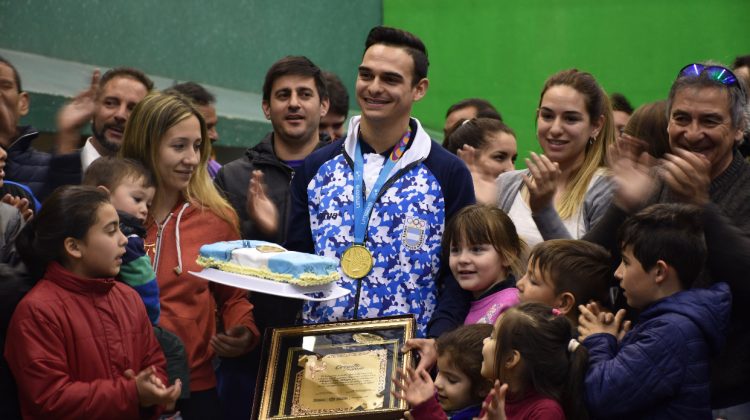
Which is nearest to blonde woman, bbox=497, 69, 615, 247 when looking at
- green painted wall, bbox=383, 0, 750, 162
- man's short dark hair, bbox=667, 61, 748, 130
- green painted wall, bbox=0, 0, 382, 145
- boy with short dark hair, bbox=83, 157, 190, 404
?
man's short dark hair, bbox=667, 61, 748, 130

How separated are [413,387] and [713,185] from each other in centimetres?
125

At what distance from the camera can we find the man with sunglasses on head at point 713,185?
3240 millimetres

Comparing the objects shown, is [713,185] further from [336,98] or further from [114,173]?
[336,98]

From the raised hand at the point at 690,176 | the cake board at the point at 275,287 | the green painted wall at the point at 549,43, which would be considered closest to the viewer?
the raised hand at the point at 690,176

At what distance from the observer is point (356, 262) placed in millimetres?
3875

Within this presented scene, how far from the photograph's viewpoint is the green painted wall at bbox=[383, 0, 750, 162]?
9375 mm

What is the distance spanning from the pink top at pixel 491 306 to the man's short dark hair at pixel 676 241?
0.68 m

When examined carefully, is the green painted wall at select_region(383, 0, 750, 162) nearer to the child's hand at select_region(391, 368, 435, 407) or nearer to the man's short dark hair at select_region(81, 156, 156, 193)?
the man's short dark hair at select_region(81, 156, 156, 193)

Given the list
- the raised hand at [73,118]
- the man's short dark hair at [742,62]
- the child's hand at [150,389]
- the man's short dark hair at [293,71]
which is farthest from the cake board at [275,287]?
the man's short dark hair at [742,62]

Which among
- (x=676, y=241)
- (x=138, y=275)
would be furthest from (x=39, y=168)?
(x=676, y=241)

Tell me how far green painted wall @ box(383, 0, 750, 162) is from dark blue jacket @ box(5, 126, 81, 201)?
617 centimetres

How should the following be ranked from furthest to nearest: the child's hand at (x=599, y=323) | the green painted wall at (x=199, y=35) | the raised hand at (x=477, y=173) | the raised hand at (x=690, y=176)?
the green painted wall at (x=199, y=35) < the raised hand at (x=477, y=173) < the child's hand at (x=599, y=323) < the raised hand at (x=690, y=176)

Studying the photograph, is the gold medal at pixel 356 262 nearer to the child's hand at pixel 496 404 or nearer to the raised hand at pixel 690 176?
the child's hand at pixel 496 404

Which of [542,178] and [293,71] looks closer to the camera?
[542,178]
